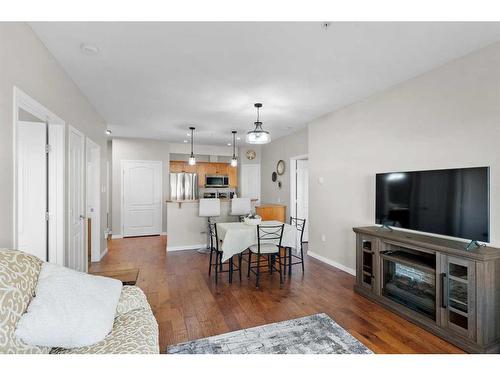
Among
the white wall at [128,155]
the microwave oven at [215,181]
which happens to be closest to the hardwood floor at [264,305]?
the white wall at [128,155]

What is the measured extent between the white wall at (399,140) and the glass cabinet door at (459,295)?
424 millimetres

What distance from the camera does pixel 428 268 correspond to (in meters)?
2.33

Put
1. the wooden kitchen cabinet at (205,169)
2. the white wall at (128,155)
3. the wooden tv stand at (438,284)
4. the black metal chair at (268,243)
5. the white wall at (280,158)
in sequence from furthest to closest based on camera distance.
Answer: the wooden kitchen cabinet at (205,169) < the white wall at (128,155) < the white wall at (280,158) < the black metal chair at (268,243) < the wooden tv stand at (438,284)

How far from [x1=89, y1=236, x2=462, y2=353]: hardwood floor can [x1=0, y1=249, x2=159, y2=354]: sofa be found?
751 mm

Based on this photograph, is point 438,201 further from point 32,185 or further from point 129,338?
point 32,185

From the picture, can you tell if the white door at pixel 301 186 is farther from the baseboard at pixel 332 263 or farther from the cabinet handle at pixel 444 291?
the cabinet handle at pixel 444 291

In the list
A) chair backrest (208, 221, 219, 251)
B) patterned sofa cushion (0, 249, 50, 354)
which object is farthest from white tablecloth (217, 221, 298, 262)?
patterned sofa cushion (0, 249, 50, 354)

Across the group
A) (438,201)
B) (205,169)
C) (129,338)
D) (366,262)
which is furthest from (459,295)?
(205,169)

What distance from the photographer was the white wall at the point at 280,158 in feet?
18.5

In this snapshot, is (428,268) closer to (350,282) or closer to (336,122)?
(350,282)

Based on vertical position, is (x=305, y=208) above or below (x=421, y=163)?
below

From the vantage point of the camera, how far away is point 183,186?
283 inches

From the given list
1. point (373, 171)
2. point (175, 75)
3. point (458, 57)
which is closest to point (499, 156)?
point (458, 57)
